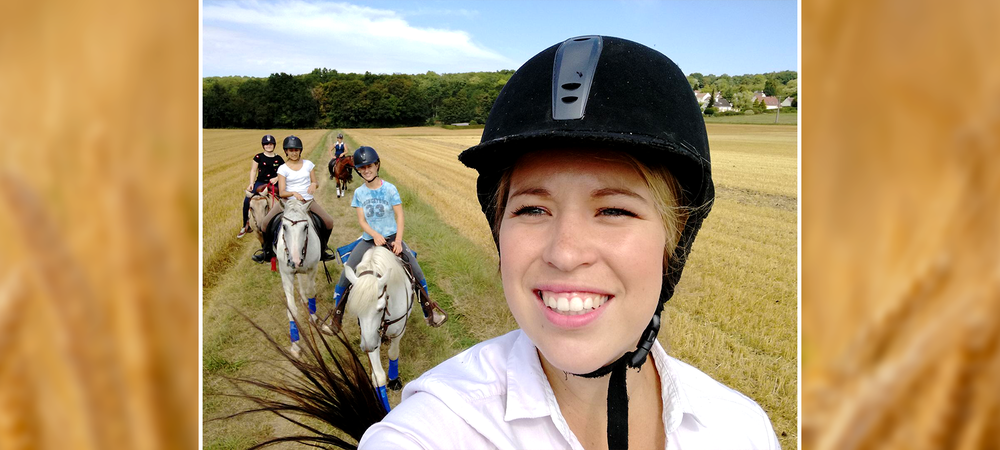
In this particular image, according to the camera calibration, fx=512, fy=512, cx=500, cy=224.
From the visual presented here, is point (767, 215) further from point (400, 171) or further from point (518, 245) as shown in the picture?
point (400, 171)

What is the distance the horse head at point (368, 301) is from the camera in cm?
Answer: 262

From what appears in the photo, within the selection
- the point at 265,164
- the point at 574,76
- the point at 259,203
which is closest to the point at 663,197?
the point at 574,76

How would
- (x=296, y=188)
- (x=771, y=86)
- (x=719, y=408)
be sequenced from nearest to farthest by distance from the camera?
(x=719, y=408) → (x=771, y=86) → (x=296, y=188)

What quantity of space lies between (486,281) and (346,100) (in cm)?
228

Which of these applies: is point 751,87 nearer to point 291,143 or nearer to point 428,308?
Result: point 428,308

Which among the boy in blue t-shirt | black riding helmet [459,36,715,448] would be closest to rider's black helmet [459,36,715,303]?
black riding helmet [459,36,715,448]

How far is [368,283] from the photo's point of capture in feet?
8.63
